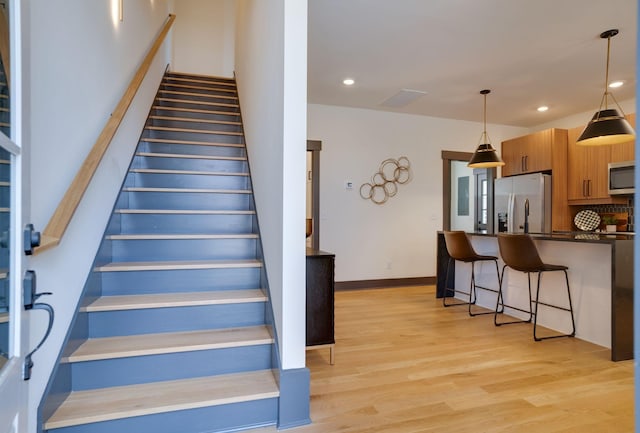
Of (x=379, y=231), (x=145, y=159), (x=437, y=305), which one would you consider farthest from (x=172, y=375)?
(x=379, y=231)

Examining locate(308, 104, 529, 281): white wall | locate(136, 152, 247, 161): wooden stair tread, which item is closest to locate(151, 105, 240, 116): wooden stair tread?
locate(136, 152, 247, 161): wooden stair tread

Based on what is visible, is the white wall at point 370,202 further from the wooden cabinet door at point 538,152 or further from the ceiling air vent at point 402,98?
the wooden cabinet door at point 538,152

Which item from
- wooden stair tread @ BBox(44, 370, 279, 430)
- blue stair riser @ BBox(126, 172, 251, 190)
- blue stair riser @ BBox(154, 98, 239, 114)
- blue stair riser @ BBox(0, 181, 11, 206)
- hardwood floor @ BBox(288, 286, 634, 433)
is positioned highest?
blue stair riser @ BBox(154, 98, 239, 114)

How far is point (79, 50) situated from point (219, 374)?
6.35ft

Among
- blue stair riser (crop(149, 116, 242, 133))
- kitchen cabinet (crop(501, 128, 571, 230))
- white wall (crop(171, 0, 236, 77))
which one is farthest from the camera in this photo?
white wall (crop(171, 0, 236, 77))

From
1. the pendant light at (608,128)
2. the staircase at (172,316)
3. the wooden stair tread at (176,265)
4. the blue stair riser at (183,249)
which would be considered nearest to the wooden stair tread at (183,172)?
the staircase at (172,316)

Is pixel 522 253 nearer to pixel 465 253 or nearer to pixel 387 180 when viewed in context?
pixel 465 253

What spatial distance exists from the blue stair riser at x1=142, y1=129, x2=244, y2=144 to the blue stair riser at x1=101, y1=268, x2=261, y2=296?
184 centimetres

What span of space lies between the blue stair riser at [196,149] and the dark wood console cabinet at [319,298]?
1760 mm

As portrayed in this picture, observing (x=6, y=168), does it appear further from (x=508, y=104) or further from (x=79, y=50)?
(x=508, y=104)

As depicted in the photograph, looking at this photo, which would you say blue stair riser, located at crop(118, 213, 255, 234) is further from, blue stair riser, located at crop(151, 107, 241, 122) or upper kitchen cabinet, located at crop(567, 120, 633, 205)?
upper kitchen cabinet, located at crop(567, 120, 633, 205)

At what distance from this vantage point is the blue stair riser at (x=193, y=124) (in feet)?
12.6

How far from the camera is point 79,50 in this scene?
1840mm

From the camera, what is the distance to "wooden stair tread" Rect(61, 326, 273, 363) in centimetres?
175
